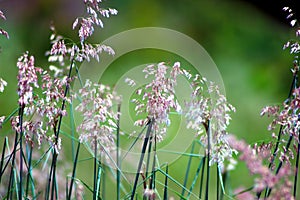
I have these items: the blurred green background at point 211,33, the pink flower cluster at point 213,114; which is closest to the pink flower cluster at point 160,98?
the pink flower cluster at point 213,114

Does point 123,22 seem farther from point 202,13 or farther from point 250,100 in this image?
point 250,100

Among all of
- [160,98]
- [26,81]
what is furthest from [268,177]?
[26,81]

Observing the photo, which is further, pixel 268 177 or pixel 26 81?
pixel 26 81

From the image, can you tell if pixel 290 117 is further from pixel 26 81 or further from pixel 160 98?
pixel 26 81

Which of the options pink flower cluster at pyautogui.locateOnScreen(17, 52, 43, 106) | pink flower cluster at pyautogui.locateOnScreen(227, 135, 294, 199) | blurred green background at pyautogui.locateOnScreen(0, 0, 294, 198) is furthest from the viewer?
blurred green background at pyautogui.locateOnScreen(0, 0, 294, 198)

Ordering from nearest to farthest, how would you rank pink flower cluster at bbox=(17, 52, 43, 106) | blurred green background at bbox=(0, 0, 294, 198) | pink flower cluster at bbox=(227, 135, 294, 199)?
pink flower cluster at bbox=(227, 135, 294, 199)
pink flower cluster at bbox=(17, 52, 43, 106)
blurred green background at bbox=(0, 0, 294, 198)

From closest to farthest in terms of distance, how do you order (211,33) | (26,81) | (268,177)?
(268,177) < (26,81) < (211,33)

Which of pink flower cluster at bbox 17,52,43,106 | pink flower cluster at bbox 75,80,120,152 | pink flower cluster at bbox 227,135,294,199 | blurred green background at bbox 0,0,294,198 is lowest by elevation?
pink flower cluster at bbox 227,135,294,199

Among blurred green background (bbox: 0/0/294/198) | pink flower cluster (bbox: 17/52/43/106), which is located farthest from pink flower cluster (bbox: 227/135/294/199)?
Answer: blurred green background (bbox: 0/0/294/198)

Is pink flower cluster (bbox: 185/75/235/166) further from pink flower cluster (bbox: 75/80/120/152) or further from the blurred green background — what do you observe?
the blurred green background

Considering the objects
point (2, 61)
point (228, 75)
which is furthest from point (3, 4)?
point (228, 75)
